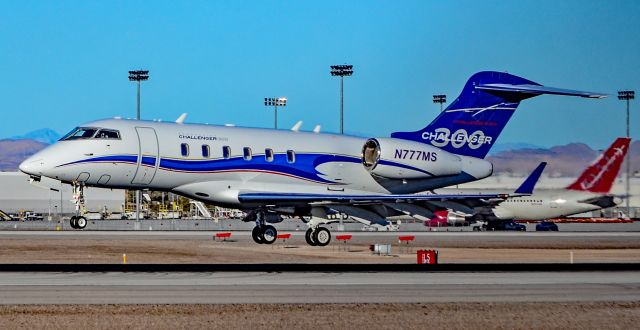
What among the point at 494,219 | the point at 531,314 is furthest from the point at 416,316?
the point at 494,219

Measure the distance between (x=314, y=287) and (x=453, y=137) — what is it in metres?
24.9

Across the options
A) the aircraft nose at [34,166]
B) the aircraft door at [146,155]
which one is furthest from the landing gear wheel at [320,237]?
the aircraft nose at [34,166]

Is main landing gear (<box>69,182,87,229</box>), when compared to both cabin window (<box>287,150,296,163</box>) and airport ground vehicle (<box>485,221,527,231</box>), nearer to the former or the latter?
cabin window (<box>287,150,296,163</box>)

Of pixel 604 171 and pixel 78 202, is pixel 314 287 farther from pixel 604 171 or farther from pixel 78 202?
pixel 604 171

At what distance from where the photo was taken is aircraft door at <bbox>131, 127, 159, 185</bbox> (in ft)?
134

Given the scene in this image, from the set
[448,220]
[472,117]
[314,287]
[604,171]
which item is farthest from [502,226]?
[314,287]

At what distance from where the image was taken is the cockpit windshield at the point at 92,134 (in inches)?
1606

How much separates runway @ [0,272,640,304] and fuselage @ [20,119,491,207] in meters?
11.7

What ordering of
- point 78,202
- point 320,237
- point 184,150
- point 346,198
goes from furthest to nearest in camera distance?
point 320,237 → point 346,198 → point 184,150 → point 78,202

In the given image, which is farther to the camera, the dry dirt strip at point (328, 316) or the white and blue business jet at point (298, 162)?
the white and blue business jet at point (298, 162)

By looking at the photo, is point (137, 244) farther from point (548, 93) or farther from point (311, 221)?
point (548, 93)

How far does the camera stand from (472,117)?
49.3 metres

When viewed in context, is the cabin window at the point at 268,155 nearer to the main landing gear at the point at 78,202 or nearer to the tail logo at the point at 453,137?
the main landing gear at the point at 78,202

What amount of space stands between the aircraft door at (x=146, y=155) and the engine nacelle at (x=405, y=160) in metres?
11.0
